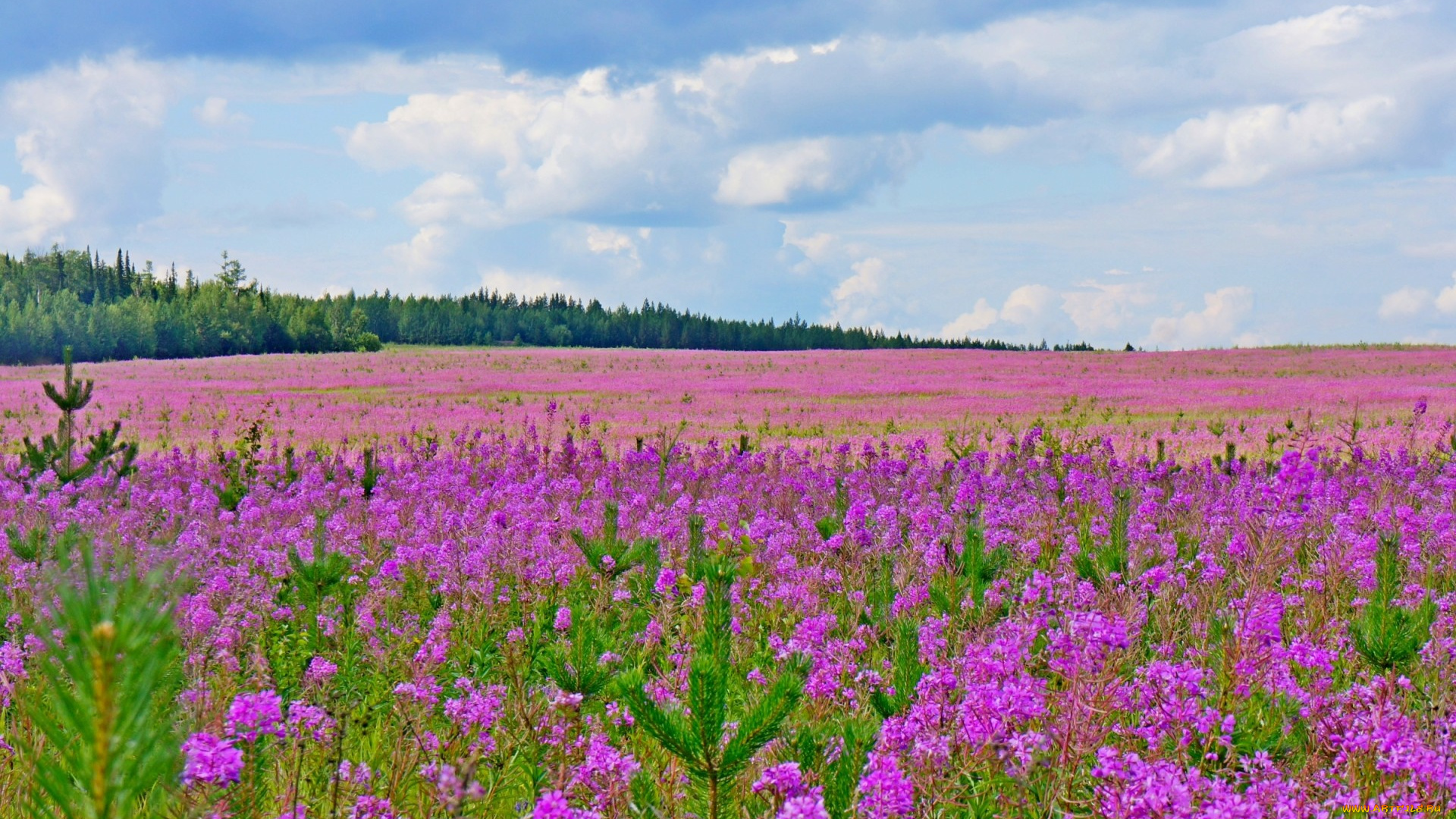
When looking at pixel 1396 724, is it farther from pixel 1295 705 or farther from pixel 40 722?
pixel 40 722

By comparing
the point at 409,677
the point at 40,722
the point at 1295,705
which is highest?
the point at 40,722

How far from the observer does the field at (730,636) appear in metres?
2.39

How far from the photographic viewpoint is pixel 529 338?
424 feet

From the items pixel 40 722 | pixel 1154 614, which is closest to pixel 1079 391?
pixel 1154 614

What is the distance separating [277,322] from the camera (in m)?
103

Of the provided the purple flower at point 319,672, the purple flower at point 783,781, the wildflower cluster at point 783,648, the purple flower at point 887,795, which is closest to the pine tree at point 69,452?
the wildflower cluster at point 783,648

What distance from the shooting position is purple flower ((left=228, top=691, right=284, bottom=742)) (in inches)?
100

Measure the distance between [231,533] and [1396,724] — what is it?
6.98 m

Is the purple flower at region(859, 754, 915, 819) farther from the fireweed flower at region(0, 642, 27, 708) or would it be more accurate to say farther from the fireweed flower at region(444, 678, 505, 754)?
the fireweed flower at region(0, 642, 27, 708)

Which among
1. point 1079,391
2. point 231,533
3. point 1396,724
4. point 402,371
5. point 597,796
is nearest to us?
point 597,796

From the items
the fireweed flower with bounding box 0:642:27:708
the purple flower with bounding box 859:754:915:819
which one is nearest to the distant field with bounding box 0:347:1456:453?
the fireweed flower with bounding box 0:642:27:708

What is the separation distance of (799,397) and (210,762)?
28.9 m

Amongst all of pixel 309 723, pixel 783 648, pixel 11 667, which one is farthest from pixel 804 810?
pixel 11 667

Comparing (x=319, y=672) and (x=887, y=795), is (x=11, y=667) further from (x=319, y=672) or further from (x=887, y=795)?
(x=887, y=795)
